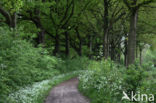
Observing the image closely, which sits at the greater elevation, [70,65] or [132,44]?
[132,44]

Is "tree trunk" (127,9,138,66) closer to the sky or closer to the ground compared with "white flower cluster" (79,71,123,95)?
closer to the sky

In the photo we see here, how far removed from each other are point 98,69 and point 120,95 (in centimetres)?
281

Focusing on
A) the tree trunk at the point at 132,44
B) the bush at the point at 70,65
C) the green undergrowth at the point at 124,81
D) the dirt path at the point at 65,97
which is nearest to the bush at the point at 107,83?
the green undergrowth at the point at 124,81

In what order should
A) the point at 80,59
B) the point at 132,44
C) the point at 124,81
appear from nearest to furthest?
1. the point at 124,81
2. the point at 132,44
3. the point at 80,59

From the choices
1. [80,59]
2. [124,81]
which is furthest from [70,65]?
[124,81]

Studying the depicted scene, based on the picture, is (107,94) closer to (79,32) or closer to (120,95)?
(120,95)

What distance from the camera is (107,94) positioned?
27.1 feet

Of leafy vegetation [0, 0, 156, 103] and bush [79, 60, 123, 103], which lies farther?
bush [79, 60, 123, 103]

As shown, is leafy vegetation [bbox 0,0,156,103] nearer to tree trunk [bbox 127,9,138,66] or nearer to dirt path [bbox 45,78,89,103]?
tree trunk [bbox 127,9,138,66]

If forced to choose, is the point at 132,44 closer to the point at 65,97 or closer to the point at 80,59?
the point at 65,97

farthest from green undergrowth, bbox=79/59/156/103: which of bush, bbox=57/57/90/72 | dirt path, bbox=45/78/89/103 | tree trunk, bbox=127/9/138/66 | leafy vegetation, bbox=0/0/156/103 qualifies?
bush, bbox=57/57/90/72

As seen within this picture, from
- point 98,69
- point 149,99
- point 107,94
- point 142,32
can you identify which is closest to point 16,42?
point 98,69

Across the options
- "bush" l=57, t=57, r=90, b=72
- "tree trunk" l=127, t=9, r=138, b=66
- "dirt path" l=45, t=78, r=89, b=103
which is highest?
"tree trunk" l=127, t=9, r=138, b=66

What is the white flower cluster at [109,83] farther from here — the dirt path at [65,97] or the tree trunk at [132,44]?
the tree trunk at [132,44]
